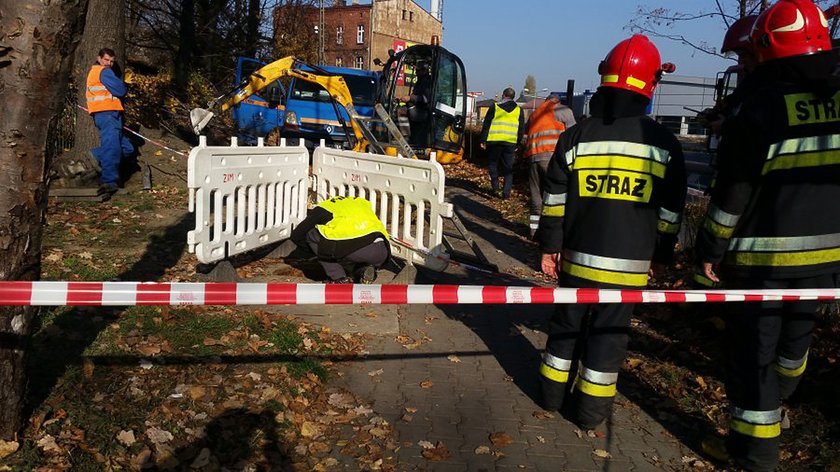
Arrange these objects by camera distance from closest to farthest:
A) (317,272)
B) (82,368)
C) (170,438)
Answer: (170,438) → (82,368) → (317,272)

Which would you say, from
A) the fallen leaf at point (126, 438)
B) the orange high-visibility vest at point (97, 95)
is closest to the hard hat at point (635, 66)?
the fallen leaf at point (126, 438)

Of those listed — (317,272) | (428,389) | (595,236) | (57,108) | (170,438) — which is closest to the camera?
(57,108)

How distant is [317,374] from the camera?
14.7 feet

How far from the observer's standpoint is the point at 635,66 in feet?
12.1

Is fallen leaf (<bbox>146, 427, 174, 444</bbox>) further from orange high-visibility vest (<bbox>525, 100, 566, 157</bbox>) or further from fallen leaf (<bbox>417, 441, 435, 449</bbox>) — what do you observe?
orange high-visibility vest (<bbox>525, 100, 566, 157</bbox>)

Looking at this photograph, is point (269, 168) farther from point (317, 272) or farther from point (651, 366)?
point (651, 366)

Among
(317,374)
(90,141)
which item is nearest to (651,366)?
(317,374)

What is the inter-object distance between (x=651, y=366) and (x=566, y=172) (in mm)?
2054

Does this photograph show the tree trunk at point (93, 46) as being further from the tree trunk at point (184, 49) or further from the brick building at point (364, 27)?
the brick building at point (364, 27)

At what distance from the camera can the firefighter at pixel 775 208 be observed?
320 cm

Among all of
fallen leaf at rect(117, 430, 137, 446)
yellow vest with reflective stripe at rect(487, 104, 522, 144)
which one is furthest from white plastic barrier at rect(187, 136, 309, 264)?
yellow vest with reflective stripe at rect(487, 104, 522, 144)

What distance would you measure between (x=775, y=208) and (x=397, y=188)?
4.08 metres

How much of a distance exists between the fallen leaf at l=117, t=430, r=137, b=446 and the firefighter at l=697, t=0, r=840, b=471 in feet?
10.5

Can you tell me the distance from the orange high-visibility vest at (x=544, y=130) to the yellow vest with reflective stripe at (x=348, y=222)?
12.7ft
